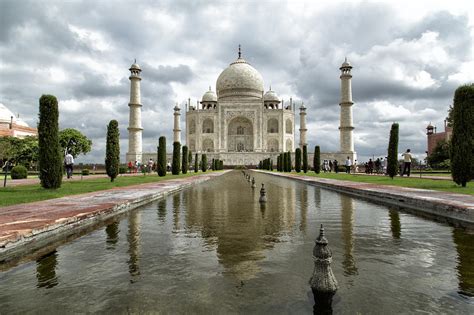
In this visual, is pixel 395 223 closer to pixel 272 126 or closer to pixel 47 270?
pixel 47 270

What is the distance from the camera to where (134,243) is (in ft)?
13.8

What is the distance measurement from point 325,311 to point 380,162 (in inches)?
1091

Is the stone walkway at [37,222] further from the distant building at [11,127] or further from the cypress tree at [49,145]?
the distant building at [11,127]

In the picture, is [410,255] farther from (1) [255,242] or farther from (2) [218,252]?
(2) [218,252]

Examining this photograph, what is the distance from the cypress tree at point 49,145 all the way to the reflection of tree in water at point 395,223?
30.6ft

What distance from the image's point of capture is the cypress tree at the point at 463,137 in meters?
11.4

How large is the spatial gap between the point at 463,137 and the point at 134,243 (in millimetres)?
11751

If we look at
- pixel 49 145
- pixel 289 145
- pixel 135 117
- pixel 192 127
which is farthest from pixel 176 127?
pixel 49 145

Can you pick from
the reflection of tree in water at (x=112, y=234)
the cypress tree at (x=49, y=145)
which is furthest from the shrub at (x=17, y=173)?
the reflection of tree in water at (x=112, y=234)

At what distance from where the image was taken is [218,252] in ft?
12.2

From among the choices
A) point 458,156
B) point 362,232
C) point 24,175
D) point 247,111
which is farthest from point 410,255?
point 247,111

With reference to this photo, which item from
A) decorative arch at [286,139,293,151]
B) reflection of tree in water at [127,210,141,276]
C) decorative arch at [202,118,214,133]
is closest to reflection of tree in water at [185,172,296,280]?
reflection of tree in water at [127,210,141,276]

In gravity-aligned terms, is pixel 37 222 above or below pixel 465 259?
above

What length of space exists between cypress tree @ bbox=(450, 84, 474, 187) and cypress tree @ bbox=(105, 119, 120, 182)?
1353 centimetres
